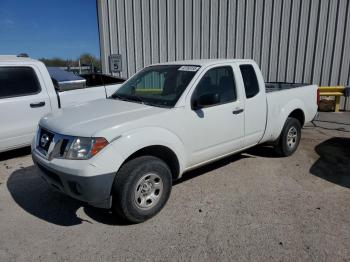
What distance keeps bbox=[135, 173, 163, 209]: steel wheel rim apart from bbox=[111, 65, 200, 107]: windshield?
2.90 feet

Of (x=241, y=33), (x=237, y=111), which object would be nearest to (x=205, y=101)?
(x=237, y=111)

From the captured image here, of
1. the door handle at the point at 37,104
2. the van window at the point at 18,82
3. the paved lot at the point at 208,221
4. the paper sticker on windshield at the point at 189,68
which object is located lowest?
the paved lot at the point at 208,221

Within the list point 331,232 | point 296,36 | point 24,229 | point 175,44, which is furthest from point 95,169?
point 296,36

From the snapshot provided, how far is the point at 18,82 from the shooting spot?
517 centimetres

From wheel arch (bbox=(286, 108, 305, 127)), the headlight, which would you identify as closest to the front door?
the headlight

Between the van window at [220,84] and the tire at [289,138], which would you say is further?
the tire at [289,138]

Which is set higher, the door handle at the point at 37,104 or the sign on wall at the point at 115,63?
the sign on wall at the point at 115,63

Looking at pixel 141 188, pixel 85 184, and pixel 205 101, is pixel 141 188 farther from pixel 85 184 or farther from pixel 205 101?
pixel 205 101

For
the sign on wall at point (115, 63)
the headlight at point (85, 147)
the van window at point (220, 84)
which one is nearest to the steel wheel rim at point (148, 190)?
the headlight at point (85, 147)

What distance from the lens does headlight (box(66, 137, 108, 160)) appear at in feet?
9.41

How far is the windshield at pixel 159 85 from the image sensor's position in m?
3.70

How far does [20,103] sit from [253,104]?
3.84 metres

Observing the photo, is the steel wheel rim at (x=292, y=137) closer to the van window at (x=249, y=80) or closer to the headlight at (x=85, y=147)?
the van window at (x=249, y=80)

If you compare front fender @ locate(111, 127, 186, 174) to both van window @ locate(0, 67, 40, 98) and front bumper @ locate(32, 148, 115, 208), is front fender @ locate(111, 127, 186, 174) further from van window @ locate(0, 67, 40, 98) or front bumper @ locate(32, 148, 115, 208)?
van window @ locate(0, 67, 40, 98)
